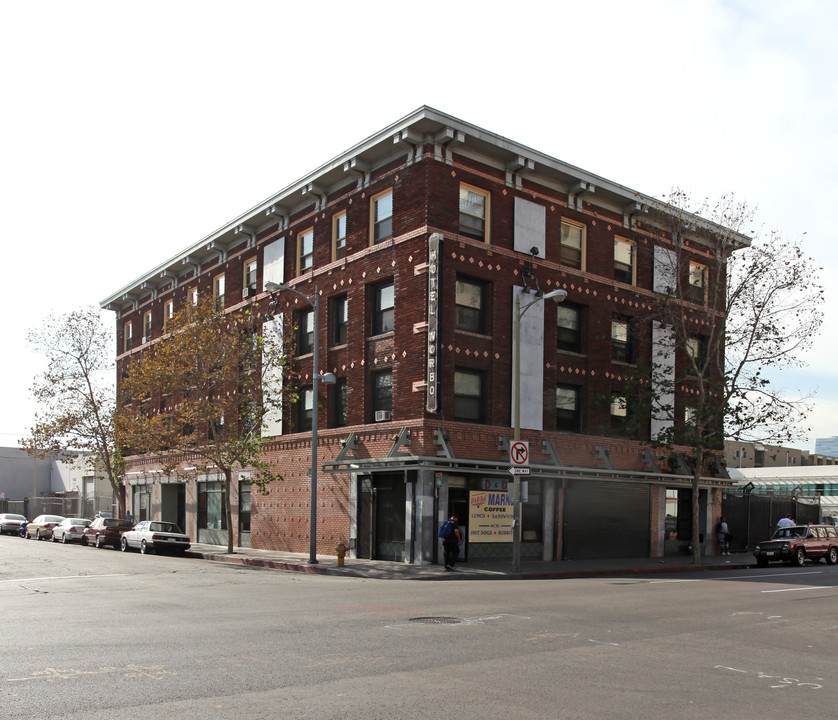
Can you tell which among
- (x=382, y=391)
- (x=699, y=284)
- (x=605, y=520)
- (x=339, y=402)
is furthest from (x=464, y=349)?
(x=699, y=284)

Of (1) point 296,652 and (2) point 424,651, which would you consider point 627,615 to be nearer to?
(2) point 424,651

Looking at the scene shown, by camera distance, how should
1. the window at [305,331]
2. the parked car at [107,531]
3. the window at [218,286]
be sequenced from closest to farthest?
1. the window at [305,331]
2. the parked car at [107,531]
3. the window at [218,286]

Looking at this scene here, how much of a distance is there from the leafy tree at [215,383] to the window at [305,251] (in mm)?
2804

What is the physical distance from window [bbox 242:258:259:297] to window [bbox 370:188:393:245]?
29.7 feet

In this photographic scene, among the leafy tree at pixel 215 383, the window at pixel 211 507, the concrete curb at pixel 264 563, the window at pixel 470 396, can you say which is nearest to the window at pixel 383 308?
the window at pixel 470 396

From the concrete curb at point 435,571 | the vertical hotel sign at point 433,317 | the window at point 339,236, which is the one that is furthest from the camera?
the window at point 339,236

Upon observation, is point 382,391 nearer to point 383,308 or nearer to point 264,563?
point 383,308

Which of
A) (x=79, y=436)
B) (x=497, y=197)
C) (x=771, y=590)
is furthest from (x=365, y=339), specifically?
(x=79, y=436)

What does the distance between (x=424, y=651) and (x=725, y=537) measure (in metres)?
29.1

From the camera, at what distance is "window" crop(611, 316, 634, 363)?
32625mm

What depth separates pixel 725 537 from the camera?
35219mm

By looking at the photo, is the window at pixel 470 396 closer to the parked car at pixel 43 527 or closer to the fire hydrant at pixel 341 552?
the fire hydrant at pixel 341 552

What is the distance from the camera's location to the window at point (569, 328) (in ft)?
101

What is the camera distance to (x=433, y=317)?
26.3 meters
